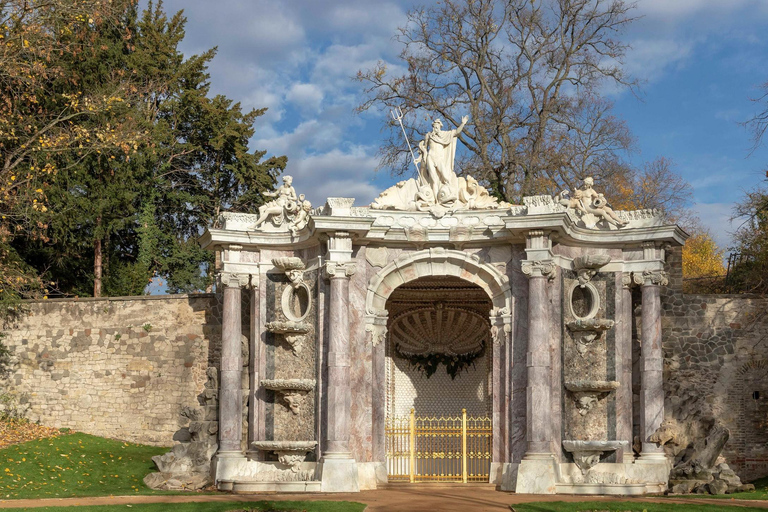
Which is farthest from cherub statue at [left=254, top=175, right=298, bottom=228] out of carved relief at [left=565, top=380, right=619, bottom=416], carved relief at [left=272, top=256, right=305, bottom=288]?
carved relief at [left=565, top=380, right=619, bottom=416]

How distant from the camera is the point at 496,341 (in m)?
20.2

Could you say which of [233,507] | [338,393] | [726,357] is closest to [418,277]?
[338,393]

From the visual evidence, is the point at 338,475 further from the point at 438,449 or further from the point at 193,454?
the point at 438,449

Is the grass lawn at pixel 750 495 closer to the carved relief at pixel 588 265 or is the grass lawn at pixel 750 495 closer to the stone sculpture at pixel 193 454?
the carved relief at pixel 588 265

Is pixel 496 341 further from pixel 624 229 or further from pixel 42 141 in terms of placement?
pixel 42 141

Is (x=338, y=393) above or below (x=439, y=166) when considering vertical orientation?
below

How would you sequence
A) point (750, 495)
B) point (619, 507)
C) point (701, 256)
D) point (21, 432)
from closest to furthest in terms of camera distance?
point (619, 507), point (750, 495), point (21, 432), point (701, 256)

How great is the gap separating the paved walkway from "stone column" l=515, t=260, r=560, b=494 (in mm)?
499

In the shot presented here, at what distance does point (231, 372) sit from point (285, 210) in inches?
138

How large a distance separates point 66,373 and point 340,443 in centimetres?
923

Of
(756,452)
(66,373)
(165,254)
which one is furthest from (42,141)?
(756,452)

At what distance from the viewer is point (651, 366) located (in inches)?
801

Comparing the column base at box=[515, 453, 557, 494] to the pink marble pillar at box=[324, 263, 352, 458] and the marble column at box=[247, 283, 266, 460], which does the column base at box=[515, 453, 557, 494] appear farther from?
the marble column at box=[247, 283, 266, 460]

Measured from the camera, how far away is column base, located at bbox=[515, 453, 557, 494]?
18.7 metres
